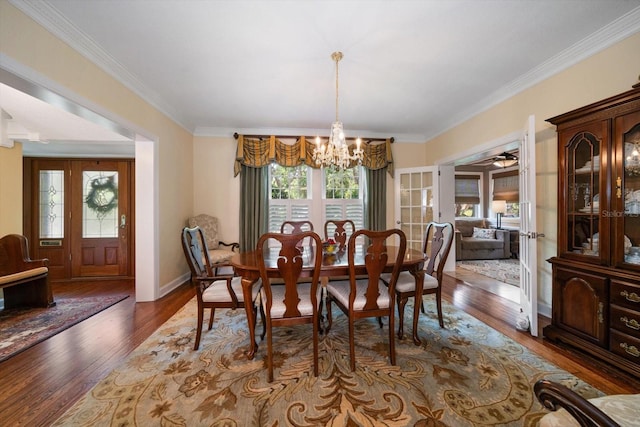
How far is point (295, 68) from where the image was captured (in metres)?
2.53

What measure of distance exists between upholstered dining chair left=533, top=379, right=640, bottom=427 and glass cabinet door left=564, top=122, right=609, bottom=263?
134cm

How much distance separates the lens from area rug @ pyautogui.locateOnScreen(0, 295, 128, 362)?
2111mm

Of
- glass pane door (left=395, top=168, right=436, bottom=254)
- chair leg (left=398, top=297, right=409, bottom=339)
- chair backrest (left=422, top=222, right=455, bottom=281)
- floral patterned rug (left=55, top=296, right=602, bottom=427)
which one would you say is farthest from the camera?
glass pane door (left=395, top=168, right=436, bottom=254)

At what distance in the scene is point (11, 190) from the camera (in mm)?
3424

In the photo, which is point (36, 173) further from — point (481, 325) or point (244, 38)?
point (481, 325)

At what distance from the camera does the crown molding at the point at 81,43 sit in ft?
5.59

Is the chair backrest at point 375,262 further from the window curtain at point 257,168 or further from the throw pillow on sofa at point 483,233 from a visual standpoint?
the throw pillow on sofa at point 483,233

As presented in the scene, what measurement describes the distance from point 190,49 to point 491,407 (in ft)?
11.4

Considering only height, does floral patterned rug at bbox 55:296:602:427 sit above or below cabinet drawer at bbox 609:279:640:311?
below

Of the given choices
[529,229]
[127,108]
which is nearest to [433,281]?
[529,229]

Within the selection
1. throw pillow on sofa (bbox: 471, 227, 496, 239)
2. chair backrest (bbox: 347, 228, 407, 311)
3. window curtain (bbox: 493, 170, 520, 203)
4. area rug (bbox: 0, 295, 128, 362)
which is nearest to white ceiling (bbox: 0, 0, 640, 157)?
chair backrest (bbox: 347, 228, 407, 311)

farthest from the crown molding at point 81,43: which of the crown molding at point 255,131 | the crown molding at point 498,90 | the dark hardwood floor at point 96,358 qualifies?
the dark hardwood floor at point 96,358

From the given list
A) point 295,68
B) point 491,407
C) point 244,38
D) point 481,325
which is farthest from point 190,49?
point 481,325

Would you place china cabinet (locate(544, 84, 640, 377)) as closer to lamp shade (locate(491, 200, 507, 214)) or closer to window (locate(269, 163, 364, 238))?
window (locate(269, 163, 364, 238))
